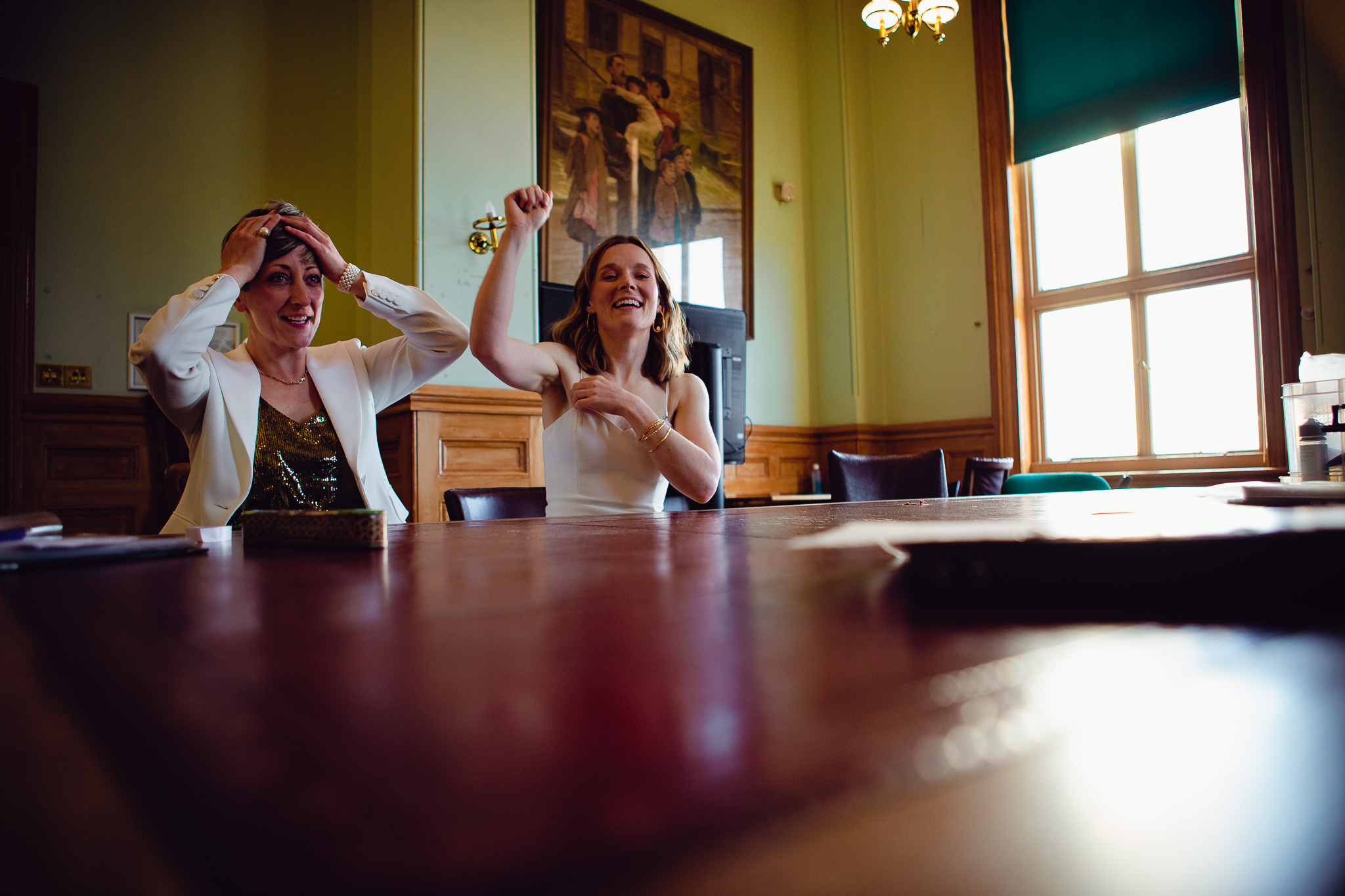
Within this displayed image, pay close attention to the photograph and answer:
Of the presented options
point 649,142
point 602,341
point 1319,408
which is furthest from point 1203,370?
point 602,341

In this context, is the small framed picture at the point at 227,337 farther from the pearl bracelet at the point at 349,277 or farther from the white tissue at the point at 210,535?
the white tissue at the point at 210,535

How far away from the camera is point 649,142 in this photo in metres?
5.11

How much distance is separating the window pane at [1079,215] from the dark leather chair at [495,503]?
4.48m

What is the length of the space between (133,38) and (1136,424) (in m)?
5.93

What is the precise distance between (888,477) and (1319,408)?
1354 millimetres

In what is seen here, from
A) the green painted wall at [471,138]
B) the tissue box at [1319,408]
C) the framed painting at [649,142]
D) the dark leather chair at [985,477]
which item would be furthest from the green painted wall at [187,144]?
the tissue box at [1319,408]

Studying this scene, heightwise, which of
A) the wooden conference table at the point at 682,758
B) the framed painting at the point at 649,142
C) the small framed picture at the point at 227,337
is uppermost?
the framed painting at the point at 649,142

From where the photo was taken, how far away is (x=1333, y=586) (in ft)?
0.96

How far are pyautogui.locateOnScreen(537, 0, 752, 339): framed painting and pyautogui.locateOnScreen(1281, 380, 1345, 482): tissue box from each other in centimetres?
332

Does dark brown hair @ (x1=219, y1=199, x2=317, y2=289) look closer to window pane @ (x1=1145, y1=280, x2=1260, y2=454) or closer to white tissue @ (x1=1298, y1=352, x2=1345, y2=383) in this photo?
white tissue @ (x1=1298, y1=352, x2=1345, y2=383)

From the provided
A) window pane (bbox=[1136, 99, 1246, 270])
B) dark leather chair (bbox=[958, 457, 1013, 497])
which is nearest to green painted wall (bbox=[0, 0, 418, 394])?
dark leather chair (bbox=[958, 457, 1013, 497])

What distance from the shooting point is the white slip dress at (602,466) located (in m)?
1.92

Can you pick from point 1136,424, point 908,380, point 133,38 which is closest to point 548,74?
point 133,38

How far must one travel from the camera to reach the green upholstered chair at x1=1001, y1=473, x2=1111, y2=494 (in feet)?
9.27
